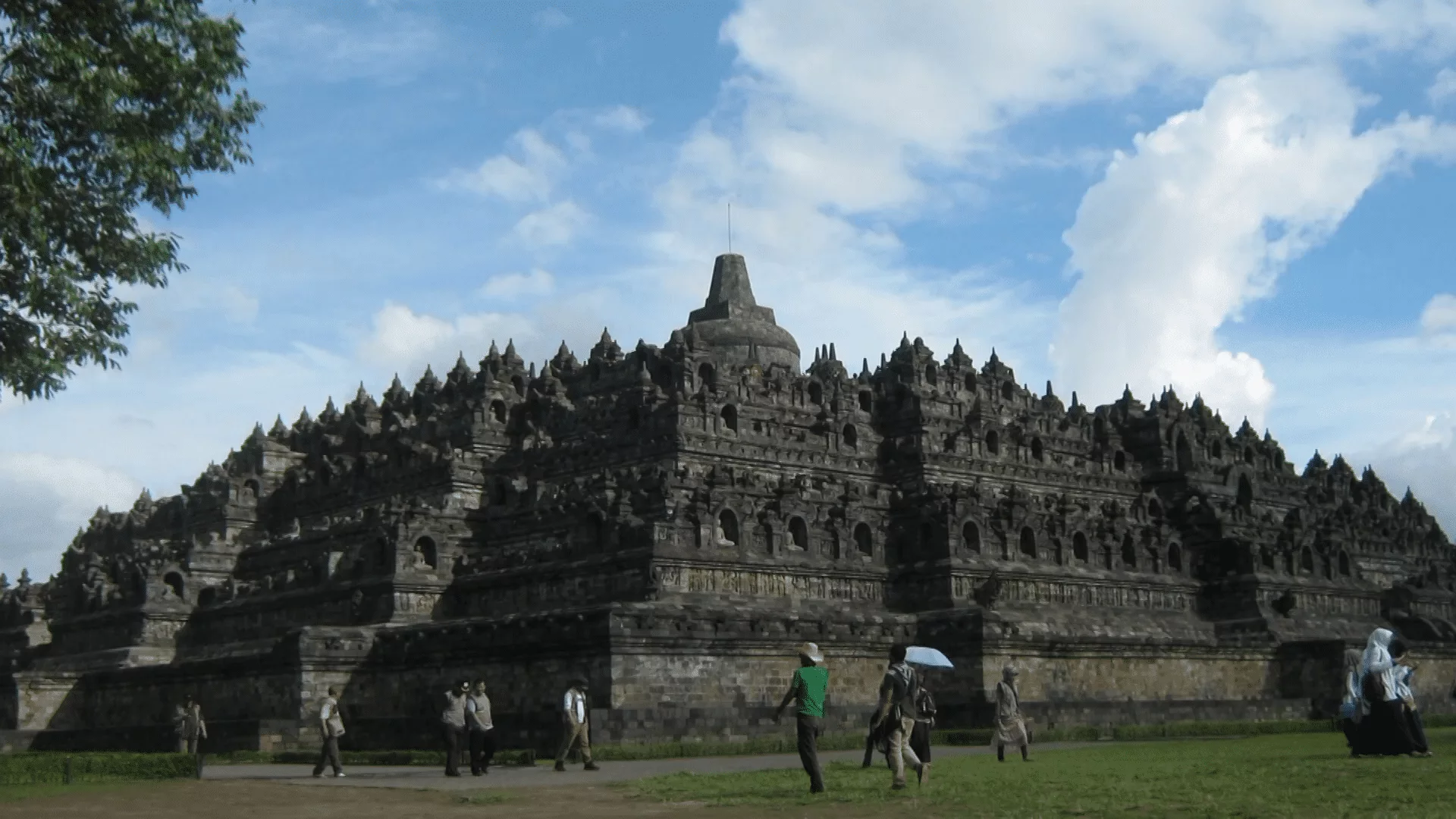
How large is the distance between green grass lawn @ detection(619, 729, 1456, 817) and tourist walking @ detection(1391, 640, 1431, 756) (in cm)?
35

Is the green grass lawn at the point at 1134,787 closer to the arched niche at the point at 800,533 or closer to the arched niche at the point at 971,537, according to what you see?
the arched niche at the point at 800,533

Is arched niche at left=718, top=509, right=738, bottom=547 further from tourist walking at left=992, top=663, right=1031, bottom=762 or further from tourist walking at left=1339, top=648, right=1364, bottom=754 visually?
tourist walking at left=1339, top=648, right=1364, bottom=754

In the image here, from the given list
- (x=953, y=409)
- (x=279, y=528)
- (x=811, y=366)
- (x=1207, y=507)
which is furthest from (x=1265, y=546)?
(x=279, y=528)

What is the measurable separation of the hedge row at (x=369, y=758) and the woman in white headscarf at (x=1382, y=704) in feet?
61.8

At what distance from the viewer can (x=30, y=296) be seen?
29219 millimetres

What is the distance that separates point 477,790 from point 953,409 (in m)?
45.5

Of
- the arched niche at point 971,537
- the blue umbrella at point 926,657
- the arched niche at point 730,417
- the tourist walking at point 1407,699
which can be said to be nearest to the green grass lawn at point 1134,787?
the tourist walking at point 1407,699

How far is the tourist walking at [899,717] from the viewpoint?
25.5 m

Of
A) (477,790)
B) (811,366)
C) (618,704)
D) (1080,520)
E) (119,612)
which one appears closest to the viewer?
(477,790)

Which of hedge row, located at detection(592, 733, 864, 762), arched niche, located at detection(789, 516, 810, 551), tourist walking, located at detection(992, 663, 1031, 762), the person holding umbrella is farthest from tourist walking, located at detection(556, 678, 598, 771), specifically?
arched niche, located at detection(789, 516, 810, 551)

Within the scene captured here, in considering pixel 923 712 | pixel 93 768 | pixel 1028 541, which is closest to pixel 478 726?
pixel 93 768

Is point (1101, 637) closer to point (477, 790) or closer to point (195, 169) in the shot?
point (477, 790)

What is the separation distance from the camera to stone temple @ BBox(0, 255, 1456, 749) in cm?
5200

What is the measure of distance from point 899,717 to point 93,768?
755 inches
